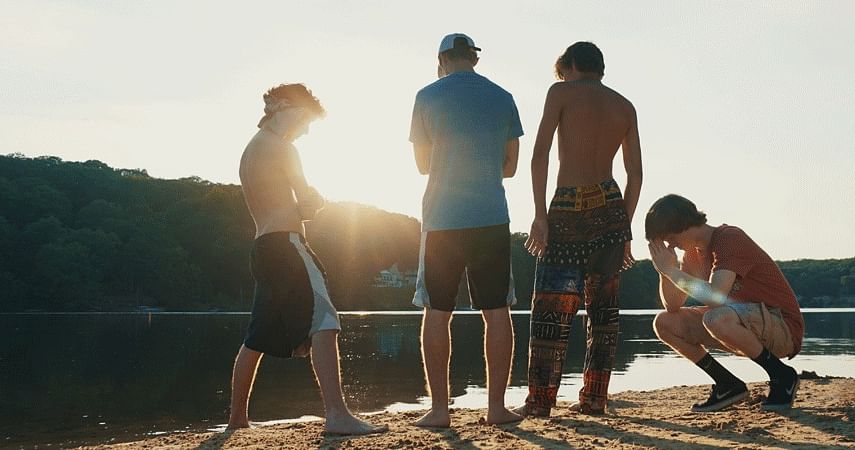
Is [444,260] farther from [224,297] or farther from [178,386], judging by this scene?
[224,297]

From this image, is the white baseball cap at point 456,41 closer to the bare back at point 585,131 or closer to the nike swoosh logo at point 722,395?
the bare back at point 585,131

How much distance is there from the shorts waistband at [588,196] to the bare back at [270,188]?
1.60 metres

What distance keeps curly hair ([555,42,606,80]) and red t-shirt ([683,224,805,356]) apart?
4.06ft

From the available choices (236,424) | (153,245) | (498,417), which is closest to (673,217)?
(498,417)

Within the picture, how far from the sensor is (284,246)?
17.5 ft

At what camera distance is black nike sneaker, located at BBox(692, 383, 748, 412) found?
560 centimetres

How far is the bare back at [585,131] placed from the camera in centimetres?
562

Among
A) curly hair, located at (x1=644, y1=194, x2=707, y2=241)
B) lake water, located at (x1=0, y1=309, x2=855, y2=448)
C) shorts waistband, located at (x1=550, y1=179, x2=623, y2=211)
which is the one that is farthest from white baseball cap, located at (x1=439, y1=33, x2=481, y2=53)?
lake water, located at (x1=0, y1=309, x2=855, y2=448)

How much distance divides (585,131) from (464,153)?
90 cm

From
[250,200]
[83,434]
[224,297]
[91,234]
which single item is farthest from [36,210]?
[250,200]

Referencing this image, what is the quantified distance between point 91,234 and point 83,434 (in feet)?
236

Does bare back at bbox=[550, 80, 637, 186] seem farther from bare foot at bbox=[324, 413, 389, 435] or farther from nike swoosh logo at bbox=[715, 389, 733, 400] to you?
bare foot at bbox=[324, 413, 389, 435]

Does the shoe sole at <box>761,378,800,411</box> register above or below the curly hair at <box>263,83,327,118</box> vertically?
below

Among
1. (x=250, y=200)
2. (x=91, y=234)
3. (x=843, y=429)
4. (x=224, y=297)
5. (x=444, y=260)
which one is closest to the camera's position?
(x=843, y=429)
